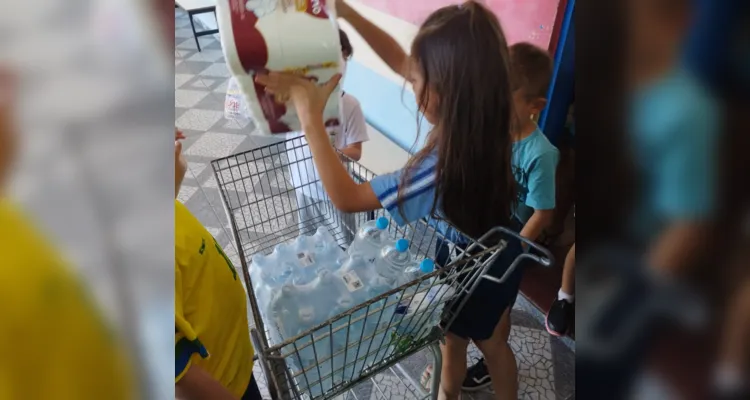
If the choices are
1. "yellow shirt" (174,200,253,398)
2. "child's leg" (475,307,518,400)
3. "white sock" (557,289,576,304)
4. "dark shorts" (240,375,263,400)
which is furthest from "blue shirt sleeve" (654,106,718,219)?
"white sock" (557,289,576,304)

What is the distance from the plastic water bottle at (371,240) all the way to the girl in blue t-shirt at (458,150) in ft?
0.15

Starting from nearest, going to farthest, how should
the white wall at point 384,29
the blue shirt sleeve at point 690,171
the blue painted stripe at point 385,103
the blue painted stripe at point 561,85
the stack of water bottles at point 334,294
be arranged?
the blue shirt sleeve at point 690,171
the stack of water bottles at point 334,294
the blue painted stripe at point 561,85
the white wall at point 384,29
the blue painted stripe at point 385,103

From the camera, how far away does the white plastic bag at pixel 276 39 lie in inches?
20.6

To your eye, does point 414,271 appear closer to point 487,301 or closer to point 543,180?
point 487,301

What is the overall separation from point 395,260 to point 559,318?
2.92ft

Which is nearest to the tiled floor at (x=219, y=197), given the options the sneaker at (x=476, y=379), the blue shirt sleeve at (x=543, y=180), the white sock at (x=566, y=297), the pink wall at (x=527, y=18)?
the sneaker at (x=476, y=379)

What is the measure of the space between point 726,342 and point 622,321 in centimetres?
3

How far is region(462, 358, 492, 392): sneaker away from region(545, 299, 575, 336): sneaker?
0.92 ft

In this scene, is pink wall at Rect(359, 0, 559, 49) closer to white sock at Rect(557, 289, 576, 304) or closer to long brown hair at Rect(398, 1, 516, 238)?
long brown hair at Rect(398, 1, 516, 238)

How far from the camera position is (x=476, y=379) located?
4.61 feet

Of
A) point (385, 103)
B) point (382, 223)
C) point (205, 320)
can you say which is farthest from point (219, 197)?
point (205, 320)

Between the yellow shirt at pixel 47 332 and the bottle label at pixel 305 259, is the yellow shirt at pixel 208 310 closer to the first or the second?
the bottle label at pixel 305 259

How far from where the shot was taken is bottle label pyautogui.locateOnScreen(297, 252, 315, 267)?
0.89 meters

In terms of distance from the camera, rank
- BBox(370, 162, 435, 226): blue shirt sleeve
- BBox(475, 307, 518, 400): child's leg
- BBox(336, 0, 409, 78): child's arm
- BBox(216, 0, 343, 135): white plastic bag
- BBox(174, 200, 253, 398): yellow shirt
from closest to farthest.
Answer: BBox(216, 0, 343, 135): white plastic bag, BBox(174, 200, 253, 398): yellow shirt, BBox(370, 162, 435, 226): blue shirt sleeve, BBox(336, 0, 409, 78): child's arm, BBox(475, 307, 518, 400): child's leg
